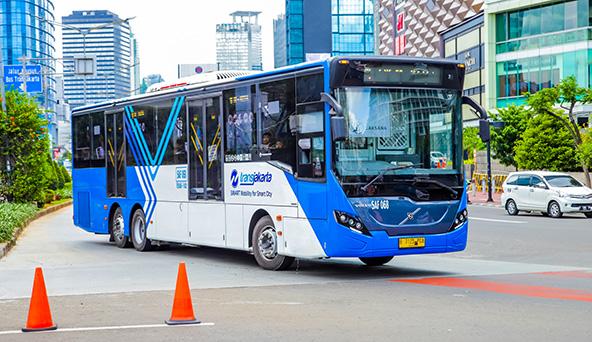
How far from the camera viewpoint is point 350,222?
1393cm

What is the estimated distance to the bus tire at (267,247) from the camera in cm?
1534

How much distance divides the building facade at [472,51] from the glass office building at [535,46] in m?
5.46

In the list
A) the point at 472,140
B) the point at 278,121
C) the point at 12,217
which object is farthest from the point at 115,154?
the point at 472,140

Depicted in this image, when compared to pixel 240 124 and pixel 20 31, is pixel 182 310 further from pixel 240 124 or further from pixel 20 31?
pixel 20 31

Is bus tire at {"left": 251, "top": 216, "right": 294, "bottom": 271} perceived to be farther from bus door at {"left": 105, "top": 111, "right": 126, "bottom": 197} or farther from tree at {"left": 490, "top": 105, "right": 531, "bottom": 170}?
tree at {"left": 490, "top": 105, "right": 531, "bottom": 170}

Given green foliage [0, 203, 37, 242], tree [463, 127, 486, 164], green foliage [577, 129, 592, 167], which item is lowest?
green foliage [0, 203, 37, 242]

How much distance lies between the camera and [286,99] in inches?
592

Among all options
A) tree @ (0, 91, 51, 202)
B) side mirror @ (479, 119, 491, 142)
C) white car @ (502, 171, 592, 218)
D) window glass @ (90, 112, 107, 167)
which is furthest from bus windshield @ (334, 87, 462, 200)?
tree @ (0, 91, 51, 202)

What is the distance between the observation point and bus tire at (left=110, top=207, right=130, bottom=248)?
2146 centimetres

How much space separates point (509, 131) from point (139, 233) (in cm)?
3777

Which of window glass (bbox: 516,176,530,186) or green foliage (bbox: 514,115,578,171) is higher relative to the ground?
green foliage (bbox: 514,115,578,171)

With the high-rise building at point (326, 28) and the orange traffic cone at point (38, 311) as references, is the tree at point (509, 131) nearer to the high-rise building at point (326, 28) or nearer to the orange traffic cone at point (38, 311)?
the orange traffic cone at point (38, 311)

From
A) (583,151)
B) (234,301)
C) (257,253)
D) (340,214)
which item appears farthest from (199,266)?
(583,151)

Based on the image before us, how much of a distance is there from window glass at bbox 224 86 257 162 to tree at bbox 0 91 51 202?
19.2 metres
